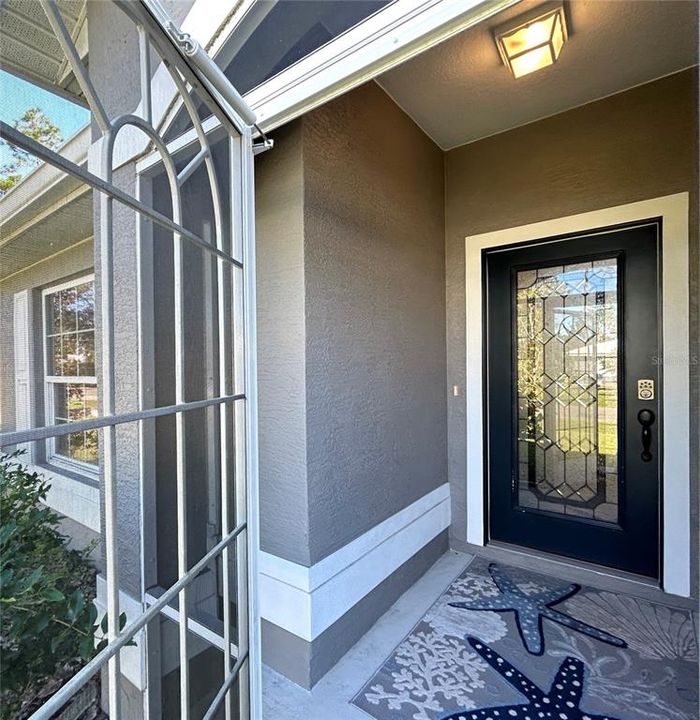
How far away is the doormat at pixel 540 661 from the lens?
4.89ft

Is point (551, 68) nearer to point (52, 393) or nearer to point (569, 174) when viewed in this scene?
point (569, 174)

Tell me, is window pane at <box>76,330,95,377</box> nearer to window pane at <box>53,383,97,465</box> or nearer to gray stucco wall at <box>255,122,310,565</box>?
window pane at <box>53,383,97,465</box>

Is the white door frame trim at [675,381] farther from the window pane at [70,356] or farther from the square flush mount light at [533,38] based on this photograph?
the window pane at [70,356]

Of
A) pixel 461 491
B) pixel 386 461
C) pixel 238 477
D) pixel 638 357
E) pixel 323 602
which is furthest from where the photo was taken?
pixel 461 491

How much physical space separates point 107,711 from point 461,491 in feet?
7.73

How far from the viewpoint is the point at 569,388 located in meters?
2.45

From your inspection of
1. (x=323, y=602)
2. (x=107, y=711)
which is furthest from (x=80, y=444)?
(x=323, y=602)

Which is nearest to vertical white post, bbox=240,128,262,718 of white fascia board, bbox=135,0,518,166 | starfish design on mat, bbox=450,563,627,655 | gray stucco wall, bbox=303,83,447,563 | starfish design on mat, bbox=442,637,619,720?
white fascia board, bbox=135,0,518,166

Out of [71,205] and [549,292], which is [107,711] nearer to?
[71,205]

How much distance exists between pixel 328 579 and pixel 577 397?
1.86 meters

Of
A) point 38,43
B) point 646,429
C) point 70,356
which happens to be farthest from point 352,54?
point 646,429

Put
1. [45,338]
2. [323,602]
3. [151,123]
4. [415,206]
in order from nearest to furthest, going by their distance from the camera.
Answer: [45,338] < [151,123] < [323,602] < [415,206]

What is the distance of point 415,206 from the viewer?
2416 mm

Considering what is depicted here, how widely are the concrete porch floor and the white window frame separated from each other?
1426 mm
